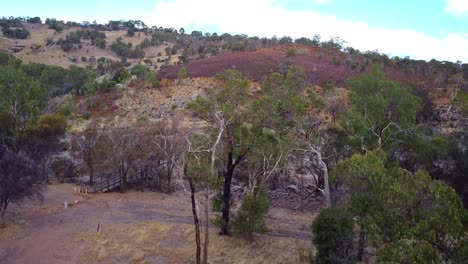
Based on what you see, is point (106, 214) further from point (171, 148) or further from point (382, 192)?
point (382, 192)

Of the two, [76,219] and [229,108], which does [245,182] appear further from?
[229,108]

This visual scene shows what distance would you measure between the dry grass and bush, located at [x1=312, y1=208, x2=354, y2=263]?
2.61m

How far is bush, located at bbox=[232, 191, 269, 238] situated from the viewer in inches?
803

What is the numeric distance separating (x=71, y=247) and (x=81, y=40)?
10910 cm

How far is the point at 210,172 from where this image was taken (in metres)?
17.2

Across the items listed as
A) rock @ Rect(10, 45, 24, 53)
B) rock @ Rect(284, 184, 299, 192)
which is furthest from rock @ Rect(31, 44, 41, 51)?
rock @ Rect(284, 184, 299, 192)

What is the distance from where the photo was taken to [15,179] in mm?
22500

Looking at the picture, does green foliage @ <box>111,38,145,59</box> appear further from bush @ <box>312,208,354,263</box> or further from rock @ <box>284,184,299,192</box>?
bush @ <box>312,208,354,263</box>

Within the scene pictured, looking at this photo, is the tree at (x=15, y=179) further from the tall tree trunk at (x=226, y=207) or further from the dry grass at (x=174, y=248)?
the tall tree trunk at (x=226, y=207)

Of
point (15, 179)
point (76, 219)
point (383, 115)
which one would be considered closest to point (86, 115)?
point (76, 219)

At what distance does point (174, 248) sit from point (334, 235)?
8.11 m

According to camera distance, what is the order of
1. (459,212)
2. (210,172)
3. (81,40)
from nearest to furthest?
(459,212), (210,172), (81,40)


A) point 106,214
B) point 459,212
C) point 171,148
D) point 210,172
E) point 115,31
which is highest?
point 115,31

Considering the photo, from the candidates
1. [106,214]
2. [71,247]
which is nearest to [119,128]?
[106,214]
